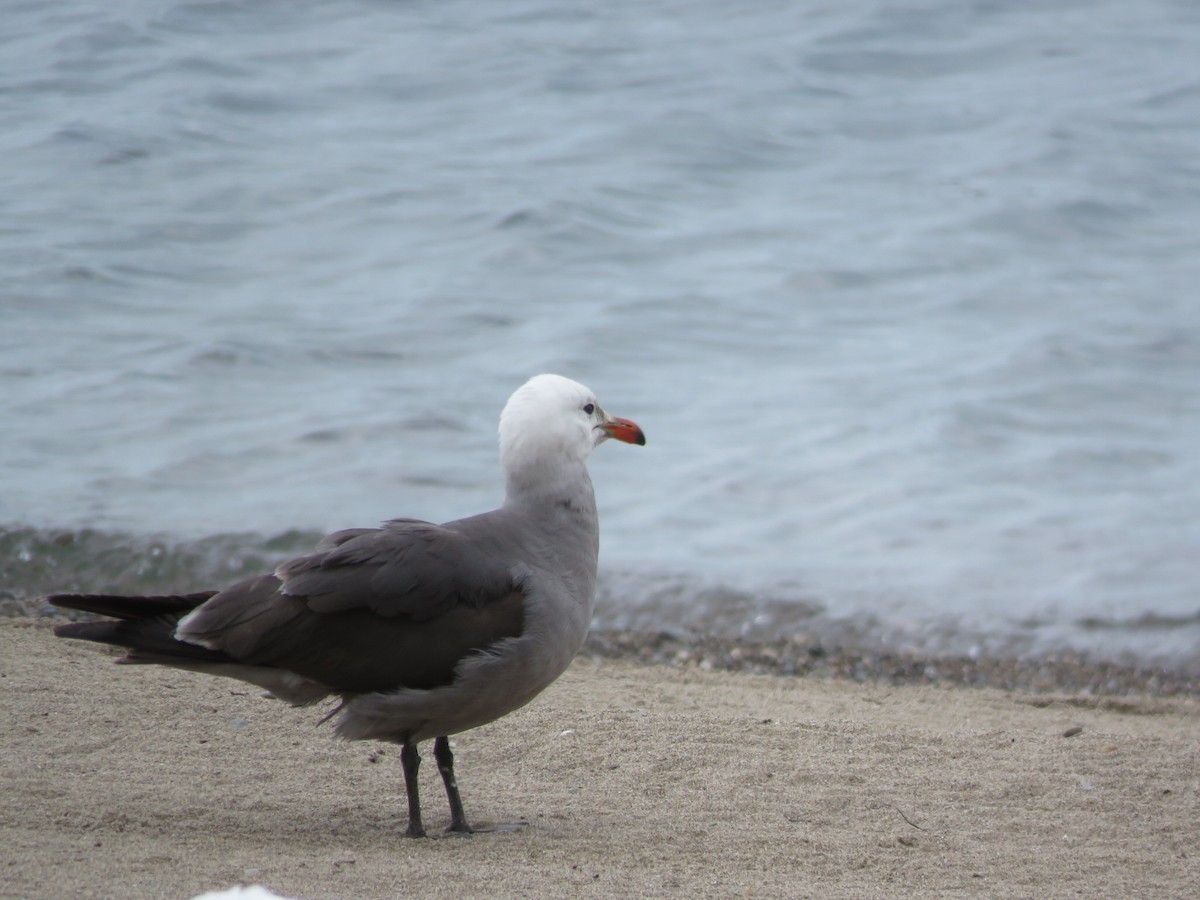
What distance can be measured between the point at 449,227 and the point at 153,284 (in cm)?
345

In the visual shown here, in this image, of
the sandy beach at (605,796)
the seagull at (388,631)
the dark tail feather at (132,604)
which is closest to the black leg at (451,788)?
the seagull at (388,631)

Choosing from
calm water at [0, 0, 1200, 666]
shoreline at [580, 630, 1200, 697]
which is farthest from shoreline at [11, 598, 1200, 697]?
calm water at [0, 0, 1200, 666]

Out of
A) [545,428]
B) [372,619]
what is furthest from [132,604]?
[545,428]

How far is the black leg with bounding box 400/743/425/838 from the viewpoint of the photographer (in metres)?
4.62

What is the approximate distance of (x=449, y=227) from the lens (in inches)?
650

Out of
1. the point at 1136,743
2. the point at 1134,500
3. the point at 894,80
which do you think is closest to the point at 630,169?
the point at 894,80

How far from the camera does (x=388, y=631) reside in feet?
15.1

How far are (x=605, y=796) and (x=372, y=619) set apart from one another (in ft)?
3.84

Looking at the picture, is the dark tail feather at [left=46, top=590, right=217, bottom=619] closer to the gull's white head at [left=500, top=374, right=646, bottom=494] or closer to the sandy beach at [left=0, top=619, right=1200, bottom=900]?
the sandy beach at [left=0, top=619, right=1200, bottom=900]

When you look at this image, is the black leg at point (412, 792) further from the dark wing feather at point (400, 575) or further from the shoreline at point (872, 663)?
the shoreline at point (872, 663)

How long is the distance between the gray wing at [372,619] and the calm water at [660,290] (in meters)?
4.04

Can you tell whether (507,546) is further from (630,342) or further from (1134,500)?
(630,342)

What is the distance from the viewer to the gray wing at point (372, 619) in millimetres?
4598

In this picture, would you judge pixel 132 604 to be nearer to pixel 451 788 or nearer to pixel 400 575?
pixel 400 575
